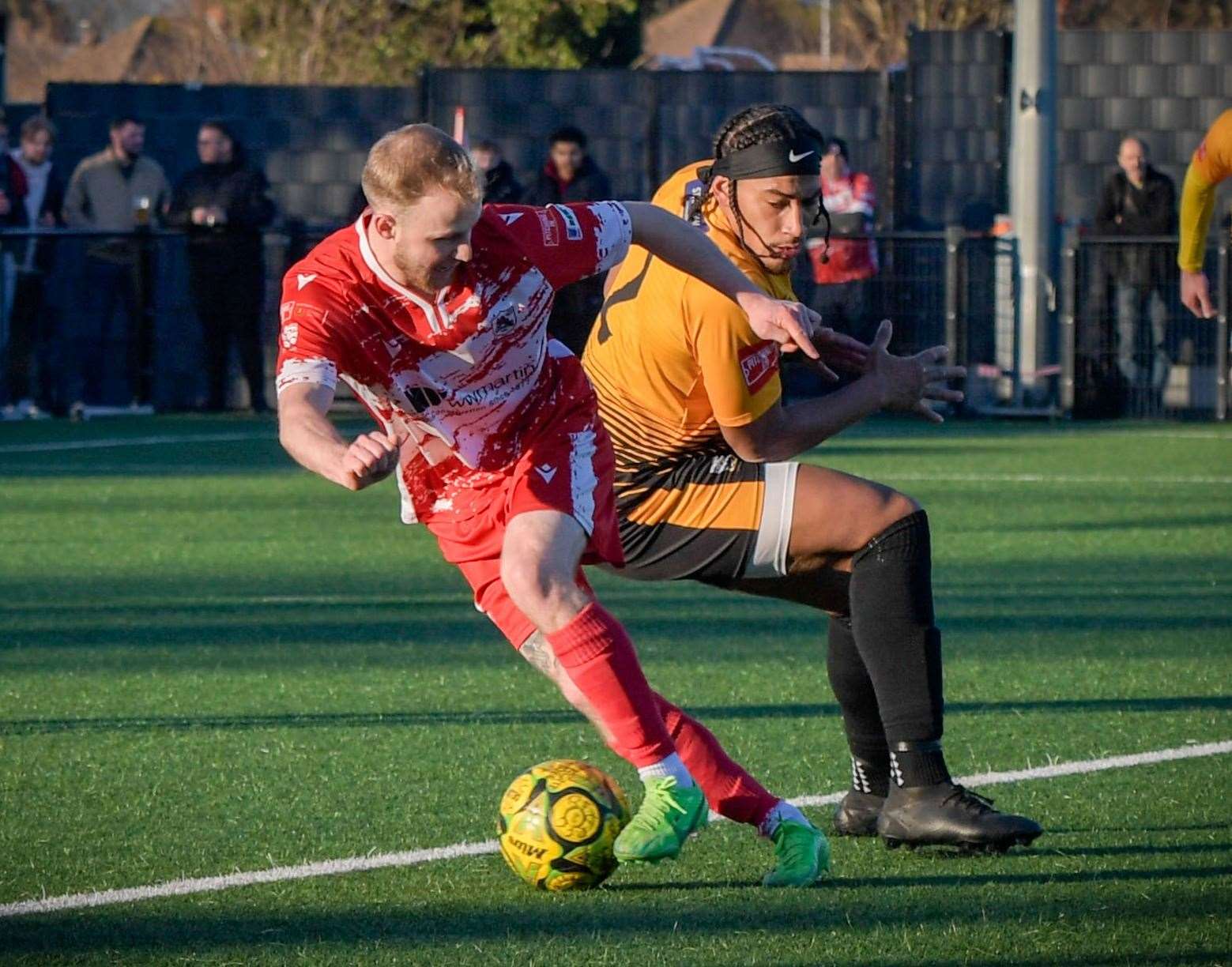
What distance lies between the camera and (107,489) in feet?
46.3

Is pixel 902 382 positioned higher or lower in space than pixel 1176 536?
higher

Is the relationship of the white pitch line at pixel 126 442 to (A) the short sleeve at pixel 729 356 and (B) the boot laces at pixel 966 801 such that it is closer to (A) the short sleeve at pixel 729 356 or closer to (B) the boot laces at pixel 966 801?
(A) the short sleeve at pixel 729 356

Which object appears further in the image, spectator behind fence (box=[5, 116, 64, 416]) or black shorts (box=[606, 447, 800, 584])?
spectator behind fence (box=[5, 116, 64, 416])

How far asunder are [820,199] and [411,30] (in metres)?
29.3

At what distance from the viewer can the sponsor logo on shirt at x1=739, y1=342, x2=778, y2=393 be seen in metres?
5.61

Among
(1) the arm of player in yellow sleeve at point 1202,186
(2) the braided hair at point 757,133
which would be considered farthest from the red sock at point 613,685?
(1) the arm of player in yellow sleeve at point 1202,186

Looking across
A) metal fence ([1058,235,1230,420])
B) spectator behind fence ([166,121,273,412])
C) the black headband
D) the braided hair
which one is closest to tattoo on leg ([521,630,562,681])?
the braided hair

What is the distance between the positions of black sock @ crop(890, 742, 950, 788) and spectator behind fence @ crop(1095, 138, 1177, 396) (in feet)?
42.7

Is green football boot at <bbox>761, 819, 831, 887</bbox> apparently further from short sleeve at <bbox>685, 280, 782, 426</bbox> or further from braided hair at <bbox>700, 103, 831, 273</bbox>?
braided hair at <bbox>700, 103, 831, 273</bbox>

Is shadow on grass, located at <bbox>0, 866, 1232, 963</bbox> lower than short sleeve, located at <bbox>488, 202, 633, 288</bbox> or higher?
lower

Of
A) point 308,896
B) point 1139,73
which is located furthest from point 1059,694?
point 1139,73

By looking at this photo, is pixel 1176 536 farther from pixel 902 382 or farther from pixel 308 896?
pixel 308 896

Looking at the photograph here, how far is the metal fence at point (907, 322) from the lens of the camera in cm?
1809

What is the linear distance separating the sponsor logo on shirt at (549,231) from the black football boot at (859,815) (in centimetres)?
156
